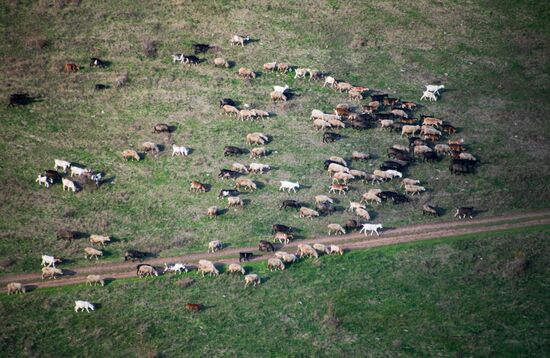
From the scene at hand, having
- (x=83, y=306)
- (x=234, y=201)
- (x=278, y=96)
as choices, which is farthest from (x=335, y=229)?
(x=278, y=96)

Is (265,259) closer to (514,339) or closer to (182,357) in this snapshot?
(182,357)

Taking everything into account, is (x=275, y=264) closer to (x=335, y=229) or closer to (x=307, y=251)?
(x=307, y=251)

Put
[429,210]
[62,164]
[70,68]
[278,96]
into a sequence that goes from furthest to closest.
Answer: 1. [70,68]
2. [278,96]
3. [62,164]
4. [429,210]

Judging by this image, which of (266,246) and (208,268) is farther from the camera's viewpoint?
(266,246)

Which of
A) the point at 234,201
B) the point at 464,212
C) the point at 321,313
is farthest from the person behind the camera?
the point at 464,212

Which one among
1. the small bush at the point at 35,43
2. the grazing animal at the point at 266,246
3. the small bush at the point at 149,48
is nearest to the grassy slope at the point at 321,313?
the grazing animal at the point at 266,246

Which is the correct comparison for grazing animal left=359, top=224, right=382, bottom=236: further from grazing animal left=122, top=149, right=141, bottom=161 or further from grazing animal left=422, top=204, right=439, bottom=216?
grazing animal left=122, top=149, right=141, bottom=161

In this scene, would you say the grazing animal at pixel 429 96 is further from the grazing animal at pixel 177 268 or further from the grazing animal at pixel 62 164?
the grazing animal at pixel 62 164

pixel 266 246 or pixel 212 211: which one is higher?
pixel 212 211
